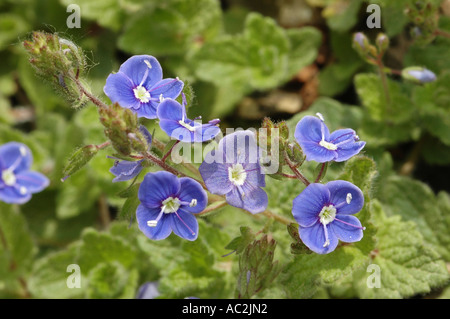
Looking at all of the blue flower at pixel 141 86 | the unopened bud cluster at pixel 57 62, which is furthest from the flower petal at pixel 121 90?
the unopened bud cluster at pixel 57 62

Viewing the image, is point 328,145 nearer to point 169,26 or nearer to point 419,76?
point 419,76

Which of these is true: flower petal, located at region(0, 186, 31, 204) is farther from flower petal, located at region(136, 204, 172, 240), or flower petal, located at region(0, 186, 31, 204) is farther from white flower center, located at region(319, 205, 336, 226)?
white flower center, located at region(319, 205, 336, 226)

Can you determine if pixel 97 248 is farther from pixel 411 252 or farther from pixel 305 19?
pixel 305 19

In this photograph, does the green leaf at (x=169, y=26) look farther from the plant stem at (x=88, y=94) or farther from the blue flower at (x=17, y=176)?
the plant stem at (x=88, y=94)

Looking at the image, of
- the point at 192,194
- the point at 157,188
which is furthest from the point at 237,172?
the point at 157,188

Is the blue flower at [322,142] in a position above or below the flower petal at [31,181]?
above
